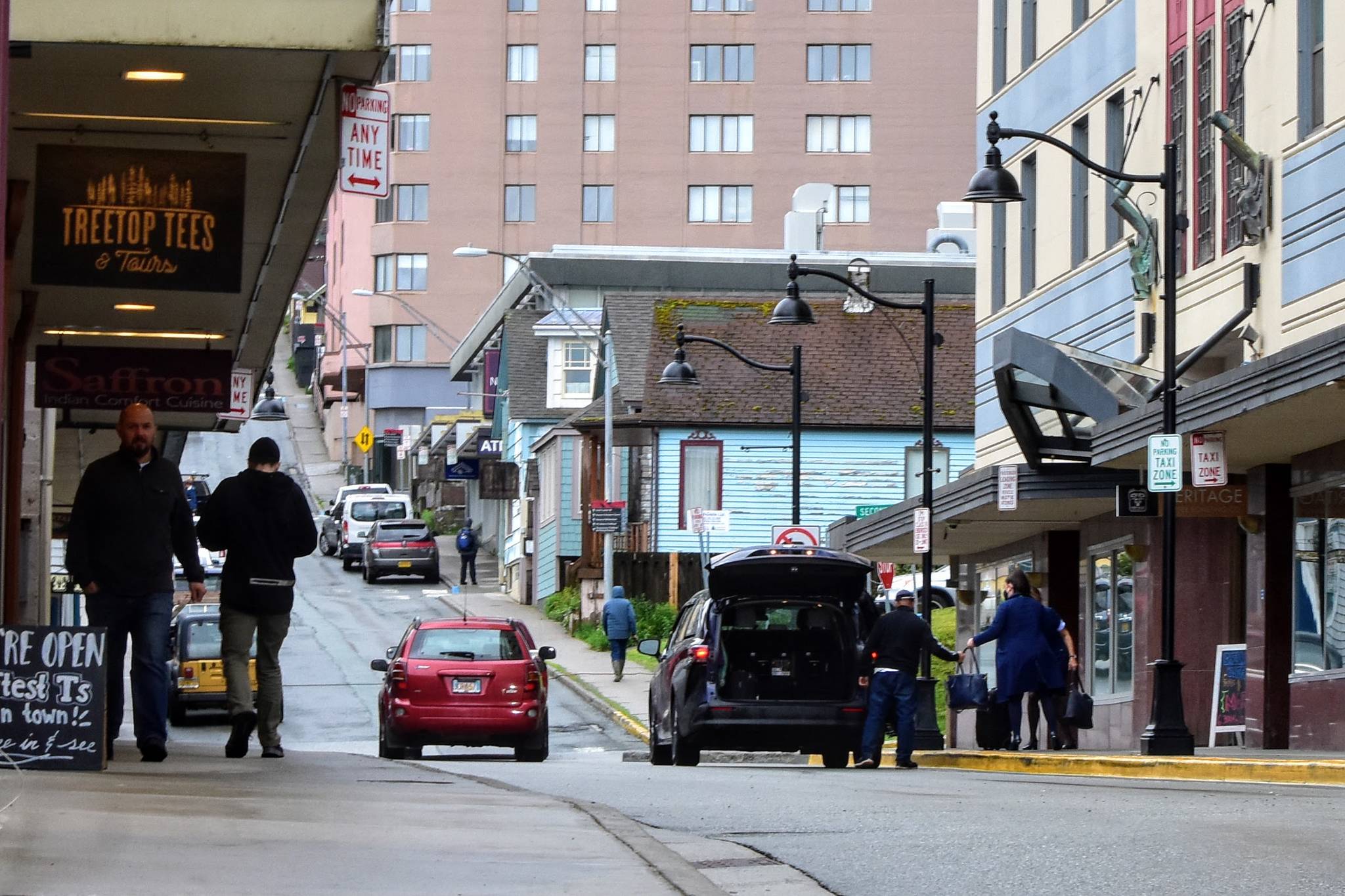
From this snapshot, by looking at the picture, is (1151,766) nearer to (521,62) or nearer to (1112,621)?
(1112,621)

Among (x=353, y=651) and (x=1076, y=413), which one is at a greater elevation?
(x=1076, y=413)

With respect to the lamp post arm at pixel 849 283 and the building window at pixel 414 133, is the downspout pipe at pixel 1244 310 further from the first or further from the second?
the building window at pixel 414 133

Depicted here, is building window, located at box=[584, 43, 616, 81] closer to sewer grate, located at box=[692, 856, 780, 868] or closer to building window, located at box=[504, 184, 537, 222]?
building window, located at box=[504, 184, 537, 222]

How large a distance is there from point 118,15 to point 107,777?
3.72m

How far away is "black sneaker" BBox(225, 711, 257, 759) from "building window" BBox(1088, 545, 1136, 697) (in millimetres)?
14818

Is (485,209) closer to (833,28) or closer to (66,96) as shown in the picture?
(833,28)

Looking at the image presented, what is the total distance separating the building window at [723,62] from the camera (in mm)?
90250

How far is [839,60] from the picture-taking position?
9050 centimetres

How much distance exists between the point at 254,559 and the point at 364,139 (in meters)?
2.55

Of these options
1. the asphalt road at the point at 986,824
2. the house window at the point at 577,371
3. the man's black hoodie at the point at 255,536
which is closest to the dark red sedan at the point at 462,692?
the asphalt road at the point at 986,824

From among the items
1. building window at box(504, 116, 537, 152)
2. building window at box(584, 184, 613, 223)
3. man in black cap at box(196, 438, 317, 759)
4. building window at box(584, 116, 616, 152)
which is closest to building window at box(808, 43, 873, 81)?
building window at box(584, 116, 616, 152)

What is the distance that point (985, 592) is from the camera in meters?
35.7

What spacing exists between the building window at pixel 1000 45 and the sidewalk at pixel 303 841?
22.8 m

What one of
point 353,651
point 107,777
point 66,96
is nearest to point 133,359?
point 66,96
